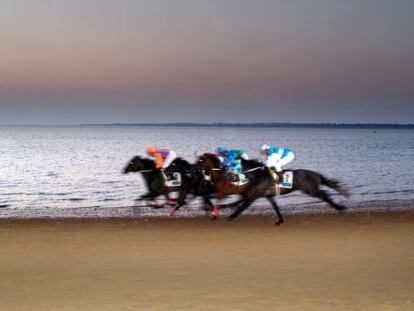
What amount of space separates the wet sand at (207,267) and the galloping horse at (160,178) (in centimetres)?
259

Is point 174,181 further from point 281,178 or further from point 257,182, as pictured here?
point 281,178

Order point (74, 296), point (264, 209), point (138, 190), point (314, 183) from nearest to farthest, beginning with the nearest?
point (74, 296)
point (314, 183)
point (264, 209)
point (138, 190)

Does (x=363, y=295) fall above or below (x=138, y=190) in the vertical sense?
above

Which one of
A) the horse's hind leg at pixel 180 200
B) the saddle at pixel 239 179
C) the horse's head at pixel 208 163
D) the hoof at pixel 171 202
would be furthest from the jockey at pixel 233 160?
the hoof at pixel 171 202

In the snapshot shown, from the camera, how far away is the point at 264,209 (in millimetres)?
23406

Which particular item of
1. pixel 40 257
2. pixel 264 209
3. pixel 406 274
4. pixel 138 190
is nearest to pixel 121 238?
pixel 40 257

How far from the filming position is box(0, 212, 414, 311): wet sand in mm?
8531

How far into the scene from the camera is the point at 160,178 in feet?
63.4

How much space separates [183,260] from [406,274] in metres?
3.71

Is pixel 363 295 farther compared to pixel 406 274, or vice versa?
pixel 406 274

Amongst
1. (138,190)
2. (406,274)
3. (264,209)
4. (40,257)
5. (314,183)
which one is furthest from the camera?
(138,190)

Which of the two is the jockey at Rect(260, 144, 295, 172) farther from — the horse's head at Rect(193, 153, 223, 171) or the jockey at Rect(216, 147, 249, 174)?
the horse's head at Rect(193, 153, 223, 171)

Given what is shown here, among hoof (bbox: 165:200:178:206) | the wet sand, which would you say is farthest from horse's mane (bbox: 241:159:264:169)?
hoof (bbox: 165:200:178:206)

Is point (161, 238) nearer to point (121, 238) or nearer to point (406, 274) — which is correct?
point (121, 238)
